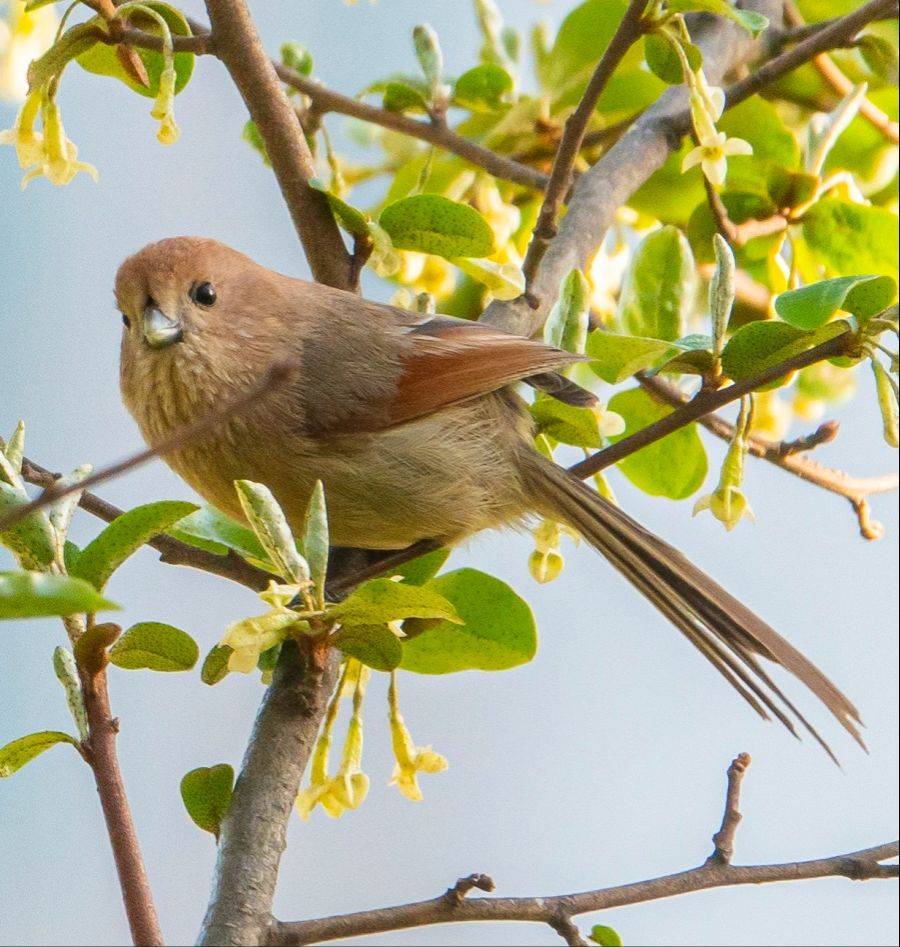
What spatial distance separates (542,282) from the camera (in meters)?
2.18

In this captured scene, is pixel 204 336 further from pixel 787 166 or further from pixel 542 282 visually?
pixel 787 166

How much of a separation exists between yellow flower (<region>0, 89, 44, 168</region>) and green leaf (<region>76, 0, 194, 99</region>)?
0.16 metres

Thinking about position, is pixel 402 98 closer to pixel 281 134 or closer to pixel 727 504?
pixel 281 134

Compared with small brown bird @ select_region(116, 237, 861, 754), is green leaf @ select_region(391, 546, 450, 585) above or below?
below

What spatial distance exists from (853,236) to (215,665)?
4.48ft

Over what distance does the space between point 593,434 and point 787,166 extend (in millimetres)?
823

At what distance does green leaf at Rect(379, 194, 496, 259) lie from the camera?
6.12 feet

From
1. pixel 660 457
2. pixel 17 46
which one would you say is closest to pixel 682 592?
pixel 660 457

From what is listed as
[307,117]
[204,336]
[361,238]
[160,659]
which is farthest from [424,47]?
[160,659]

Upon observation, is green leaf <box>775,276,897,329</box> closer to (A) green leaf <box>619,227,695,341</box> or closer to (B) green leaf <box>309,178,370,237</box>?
(A) green leaf <box>619,227,695,341</box>

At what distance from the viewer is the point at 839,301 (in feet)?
5.04

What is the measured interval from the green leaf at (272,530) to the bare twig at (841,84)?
1529mm

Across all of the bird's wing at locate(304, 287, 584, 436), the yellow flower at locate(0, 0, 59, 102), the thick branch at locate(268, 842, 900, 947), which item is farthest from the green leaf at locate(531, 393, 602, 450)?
the yellow flower at locate(0, 0, 59, 102)

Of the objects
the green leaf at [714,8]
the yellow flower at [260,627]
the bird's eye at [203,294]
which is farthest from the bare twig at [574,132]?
the yellow flower at [260,627]
